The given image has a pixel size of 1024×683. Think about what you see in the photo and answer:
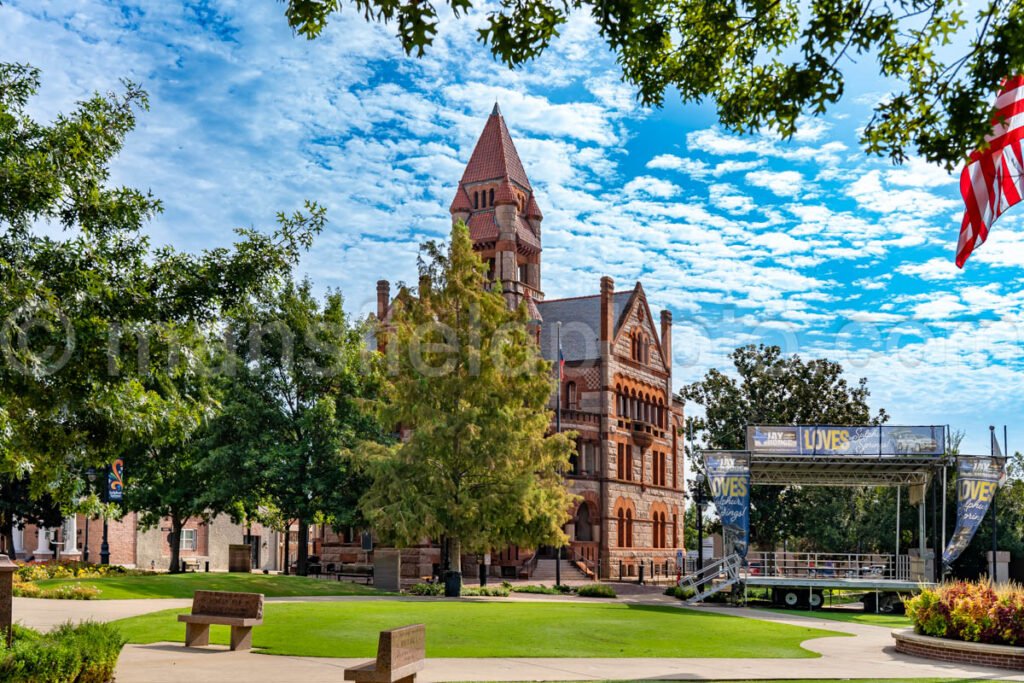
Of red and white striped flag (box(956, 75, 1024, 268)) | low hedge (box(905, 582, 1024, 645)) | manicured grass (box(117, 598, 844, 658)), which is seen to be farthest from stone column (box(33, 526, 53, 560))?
red and white striped flag (box(956, 75, 1024, 268))

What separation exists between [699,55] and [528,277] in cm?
5592

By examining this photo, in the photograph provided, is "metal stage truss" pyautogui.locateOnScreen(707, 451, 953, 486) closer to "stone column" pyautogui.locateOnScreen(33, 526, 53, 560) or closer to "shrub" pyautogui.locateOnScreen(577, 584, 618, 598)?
"shrub" pyautogui.locateOnScreen(577, 584, 618, 598)

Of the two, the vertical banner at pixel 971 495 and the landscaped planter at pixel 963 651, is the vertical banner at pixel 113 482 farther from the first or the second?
the vertical banner at pixel 971 495

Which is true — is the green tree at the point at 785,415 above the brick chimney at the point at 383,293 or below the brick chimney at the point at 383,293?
below

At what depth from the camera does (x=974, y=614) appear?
1897 centimetres

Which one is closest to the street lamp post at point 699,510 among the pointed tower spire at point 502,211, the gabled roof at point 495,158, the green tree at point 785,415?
the green tree at point 785,415

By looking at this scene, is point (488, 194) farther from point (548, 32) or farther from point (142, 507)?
point (548, 32)

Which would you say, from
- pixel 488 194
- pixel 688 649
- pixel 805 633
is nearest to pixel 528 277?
pixel 488 194

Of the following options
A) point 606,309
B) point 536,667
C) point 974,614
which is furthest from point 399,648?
point 606,309

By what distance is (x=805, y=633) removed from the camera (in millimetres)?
24250

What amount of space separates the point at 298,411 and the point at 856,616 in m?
22.6

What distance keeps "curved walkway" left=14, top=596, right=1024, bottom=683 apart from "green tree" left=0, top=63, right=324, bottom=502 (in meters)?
3.28

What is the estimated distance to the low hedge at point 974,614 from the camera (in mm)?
18406

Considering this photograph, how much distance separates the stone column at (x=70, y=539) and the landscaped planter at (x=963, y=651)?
45598mm
